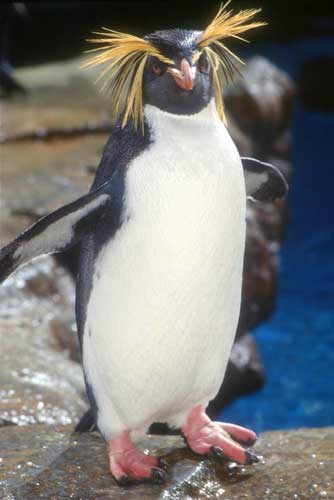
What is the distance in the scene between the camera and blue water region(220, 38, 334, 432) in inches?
167

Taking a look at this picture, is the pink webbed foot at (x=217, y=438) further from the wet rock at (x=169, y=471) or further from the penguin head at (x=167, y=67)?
the penguin head at (x=167, y=67)

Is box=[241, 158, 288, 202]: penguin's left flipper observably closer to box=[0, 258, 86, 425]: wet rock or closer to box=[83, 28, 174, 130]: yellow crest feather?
box=[83, 28, 174, 130]: yellow crest feather

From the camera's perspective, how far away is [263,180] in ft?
6.76

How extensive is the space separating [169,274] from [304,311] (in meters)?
3.52

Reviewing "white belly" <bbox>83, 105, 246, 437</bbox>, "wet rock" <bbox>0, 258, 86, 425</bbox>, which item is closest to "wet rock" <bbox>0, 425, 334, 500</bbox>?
"white belly" <bbox>83, 105, 246, 437</bbox>

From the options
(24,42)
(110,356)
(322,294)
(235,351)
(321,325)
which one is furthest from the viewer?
(24,42)

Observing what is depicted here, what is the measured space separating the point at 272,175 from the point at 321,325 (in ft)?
10.1

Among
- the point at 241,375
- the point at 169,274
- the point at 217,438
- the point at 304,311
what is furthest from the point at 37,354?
the point at 304,311

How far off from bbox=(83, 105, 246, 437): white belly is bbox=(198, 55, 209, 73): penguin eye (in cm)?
7

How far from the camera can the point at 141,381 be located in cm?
187

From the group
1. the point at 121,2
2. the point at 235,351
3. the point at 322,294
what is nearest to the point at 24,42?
the point at 121,2

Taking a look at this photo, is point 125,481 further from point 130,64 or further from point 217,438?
point 130,64

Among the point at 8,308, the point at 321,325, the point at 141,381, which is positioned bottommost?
the point at 321,325

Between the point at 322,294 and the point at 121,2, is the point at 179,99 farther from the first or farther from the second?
the point at 121,2
